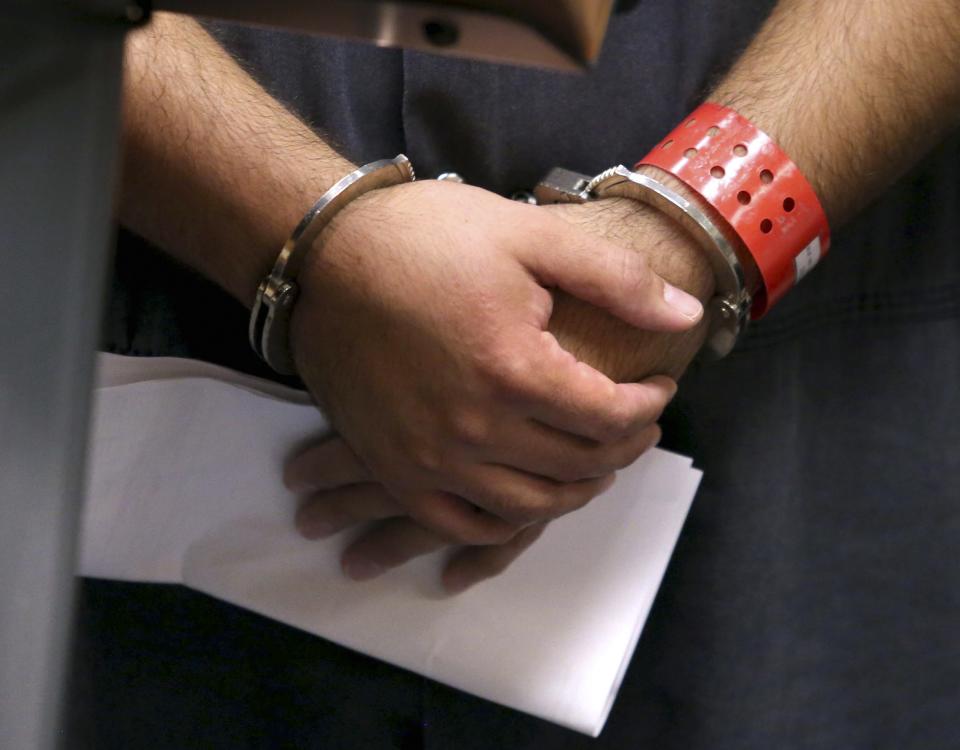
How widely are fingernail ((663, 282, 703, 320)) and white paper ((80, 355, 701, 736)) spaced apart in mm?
123

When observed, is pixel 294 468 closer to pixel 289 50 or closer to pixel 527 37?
pixel 289 50

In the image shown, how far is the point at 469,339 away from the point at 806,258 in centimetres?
22

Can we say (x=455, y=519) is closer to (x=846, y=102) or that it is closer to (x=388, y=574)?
(x=388, y=574)

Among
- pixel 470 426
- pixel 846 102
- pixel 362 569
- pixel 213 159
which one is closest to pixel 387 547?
pixel 362 569

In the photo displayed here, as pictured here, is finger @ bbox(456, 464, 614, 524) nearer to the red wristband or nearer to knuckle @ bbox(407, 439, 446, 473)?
knuckle @ bbox(407, 439, 446, 473)

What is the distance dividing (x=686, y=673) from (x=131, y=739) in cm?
38

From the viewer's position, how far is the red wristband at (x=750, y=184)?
1.82ft

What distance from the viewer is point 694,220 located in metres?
0.55

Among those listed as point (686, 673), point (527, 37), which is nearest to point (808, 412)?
point (686, 673)

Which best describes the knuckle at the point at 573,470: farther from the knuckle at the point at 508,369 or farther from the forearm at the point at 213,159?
the forearm at the point at 213,159

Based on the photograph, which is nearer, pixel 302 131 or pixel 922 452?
pixel 302 131

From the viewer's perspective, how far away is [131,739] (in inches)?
26.1

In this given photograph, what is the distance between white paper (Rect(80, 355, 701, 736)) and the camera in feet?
1.99

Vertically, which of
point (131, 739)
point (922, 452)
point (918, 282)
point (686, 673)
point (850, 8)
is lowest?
point (131, 739)
